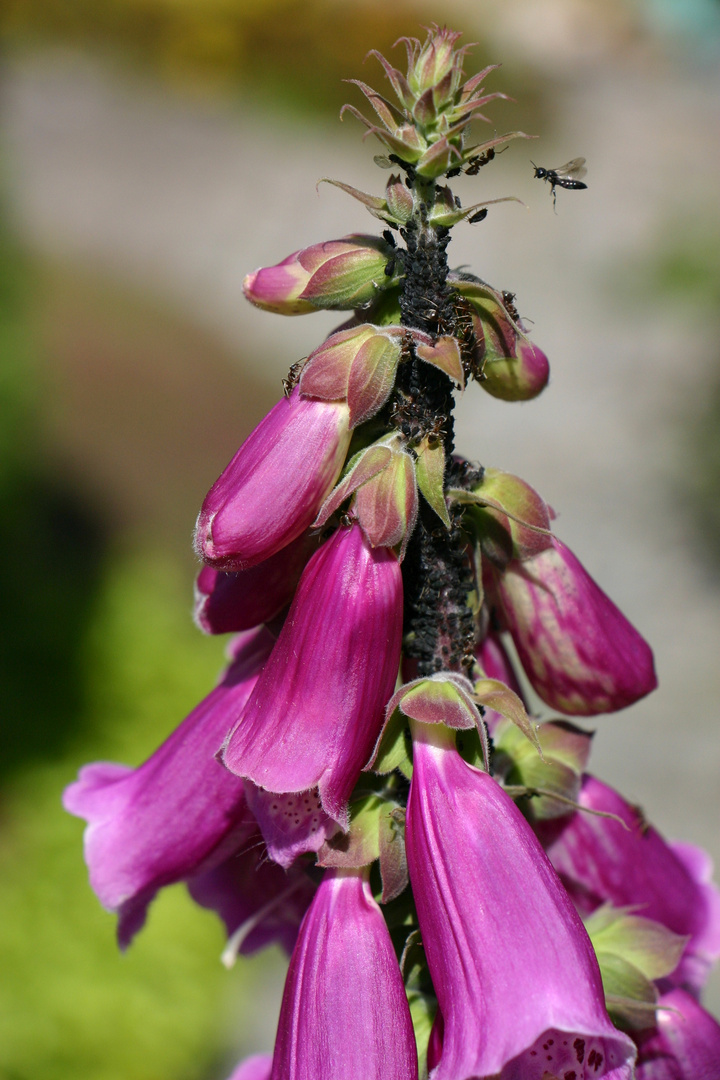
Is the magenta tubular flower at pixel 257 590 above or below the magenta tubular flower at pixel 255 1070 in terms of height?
above

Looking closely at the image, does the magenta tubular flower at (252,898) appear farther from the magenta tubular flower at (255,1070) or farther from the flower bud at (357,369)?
the flower bud at (357,369)

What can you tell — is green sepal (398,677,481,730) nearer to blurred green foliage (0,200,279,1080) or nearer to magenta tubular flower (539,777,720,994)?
magenta tubular flower (539,777,720,994)

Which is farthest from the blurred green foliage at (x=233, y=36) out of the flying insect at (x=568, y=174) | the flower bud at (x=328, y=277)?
the flower bud at (x=328, y=277)

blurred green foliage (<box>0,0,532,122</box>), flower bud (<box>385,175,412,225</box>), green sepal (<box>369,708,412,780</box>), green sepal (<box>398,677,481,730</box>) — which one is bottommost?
green sepal (<box>369,708,412,780</box>)

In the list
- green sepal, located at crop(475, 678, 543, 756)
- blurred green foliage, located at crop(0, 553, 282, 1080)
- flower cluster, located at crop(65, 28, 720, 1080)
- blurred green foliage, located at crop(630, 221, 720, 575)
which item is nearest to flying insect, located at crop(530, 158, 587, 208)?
flower cluster, located at crop(65, 28, 720, 1080)

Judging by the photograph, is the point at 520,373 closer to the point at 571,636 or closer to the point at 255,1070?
the point at 571,636

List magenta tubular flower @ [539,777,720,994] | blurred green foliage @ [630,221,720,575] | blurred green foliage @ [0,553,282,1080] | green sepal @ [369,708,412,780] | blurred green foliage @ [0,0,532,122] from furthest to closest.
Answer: blurred green foliage @ [0,0,532,122] < blurred green foliage @ [630,221,720,575] < blurred green foliage @ [0,553,282,1080] < magenta tubular flower @ [539,777,720,994] < green sepal @ [369,708,412,780]

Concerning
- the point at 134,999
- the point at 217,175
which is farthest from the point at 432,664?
the point at 217,175
